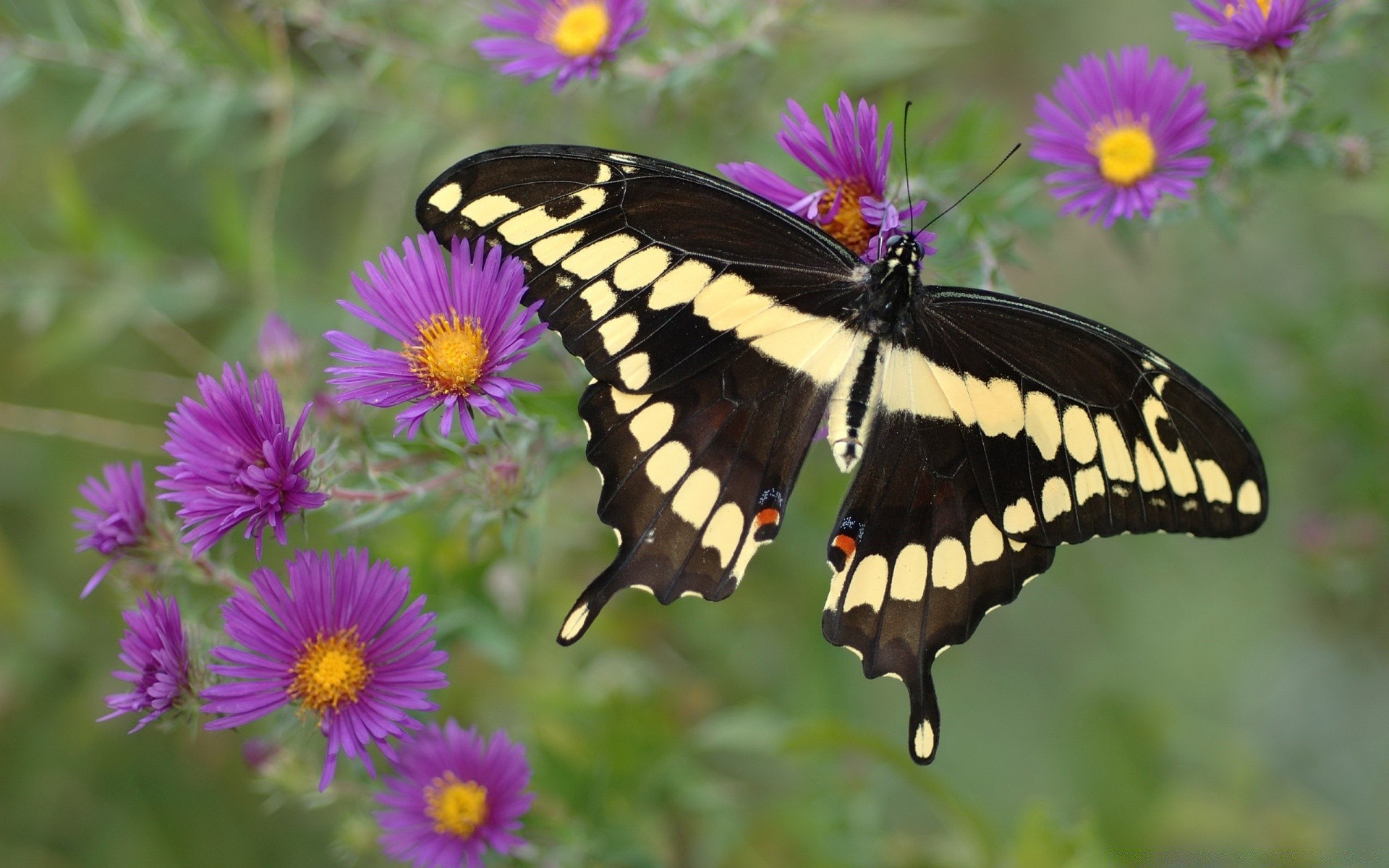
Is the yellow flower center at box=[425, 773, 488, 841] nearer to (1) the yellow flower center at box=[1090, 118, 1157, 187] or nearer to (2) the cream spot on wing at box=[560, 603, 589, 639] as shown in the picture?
(2) the cream spot on wing at box=[560, 603, 589, 639]

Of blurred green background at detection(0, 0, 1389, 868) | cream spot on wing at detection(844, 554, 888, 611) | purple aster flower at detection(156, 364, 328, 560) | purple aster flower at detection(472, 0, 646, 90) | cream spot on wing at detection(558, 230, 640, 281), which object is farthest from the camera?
blurred green background at detection(0, 0, 1389, 868)

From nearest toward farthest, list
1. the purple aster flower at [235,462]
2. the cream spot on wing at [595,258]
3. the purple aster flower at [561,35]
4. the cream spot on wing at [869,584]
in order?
the purple aster flower at [235,462], the cream spot on wing at [595,258], the cream spot on wing at [869,584], the purple aster flower at [561,35]

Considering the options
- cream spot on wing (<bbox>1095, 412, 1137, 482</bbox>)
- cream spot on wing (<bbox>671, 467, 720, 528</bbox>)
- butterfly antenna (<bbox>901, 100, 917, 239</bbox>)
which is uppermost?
butterfly antenna (<bbox>901, 100, 917, 239</bbox>)

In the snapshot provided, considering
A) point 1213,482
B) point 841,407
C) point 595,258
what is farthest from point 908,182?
point 1213,482

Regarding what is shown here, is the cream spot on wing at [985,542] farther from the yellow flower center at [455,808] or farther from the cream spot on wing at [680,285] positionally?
the yellow flower center at [455,808]

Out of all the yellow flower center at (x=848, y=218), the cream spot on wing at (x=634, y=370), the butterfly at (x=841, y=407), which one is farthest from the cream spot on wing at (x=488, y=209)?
the yellow flower center at (x=848, y=218)

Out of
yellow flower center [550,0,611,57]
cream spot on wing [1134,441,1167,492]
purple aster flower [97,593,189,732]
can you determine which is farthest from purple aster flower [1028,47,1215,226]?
purple aster flower [97,593,189,732]

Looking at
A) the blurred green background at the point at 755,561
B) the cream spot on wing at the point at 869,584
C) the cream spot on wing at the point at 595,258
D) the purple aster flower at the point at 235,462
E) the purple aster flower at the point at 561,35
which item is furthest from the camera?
the blurred green background at the point at 755,561
